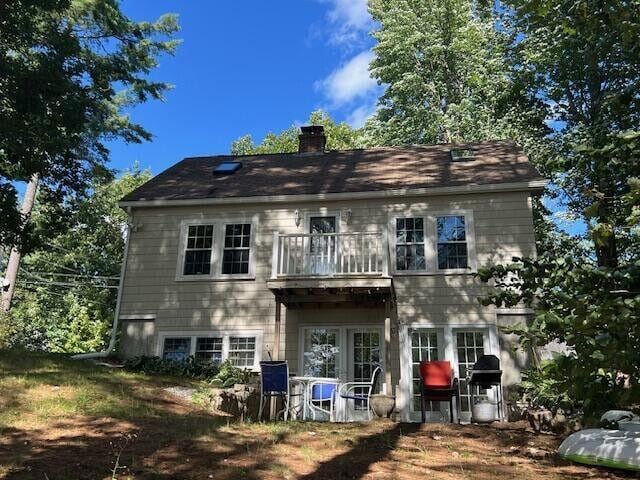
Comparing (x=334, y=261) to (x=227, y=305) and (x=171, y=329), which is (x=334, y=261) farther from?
(x=171, y=329)

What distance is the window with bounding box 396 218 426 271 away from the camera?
1228 cm

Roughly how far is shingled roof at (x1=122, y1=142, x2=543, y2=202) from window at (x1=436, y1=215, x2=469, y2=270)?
0.86 meters

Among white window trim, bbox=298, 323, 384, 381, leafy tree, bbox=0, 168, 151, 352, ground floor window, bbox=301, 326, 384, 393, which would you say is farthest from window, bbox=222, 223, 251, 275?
leafy tree, bbox=0, 168, 151, 352

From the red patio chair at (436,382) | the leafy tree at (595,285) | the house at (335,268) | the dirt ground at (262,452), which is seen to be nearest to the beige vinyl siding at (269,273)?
the house at (335,268)

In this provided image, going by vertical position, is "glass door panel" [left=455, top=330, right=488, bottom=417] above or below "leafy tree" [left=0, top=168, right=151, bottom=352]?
below

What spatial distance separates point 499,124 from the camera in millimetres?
20375

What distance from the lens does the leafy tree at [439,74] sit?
2156 cm

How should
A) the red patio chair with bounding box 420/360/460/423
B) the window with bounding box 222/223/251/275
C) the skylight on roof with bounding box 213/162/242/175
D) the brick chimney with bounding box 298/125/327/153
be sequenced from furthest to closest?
the brick chimney with bounding box 298/125/327/153 → the skylight on roof with bounding box 213/162/242/175 → the window with bounding box 222/223/251/275 → the red patio chair with bounding box 420/360/460/423

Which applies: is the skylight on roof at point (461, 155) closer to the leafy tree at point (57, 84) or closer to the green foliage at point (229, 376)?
the green foliage at point (229, 376)

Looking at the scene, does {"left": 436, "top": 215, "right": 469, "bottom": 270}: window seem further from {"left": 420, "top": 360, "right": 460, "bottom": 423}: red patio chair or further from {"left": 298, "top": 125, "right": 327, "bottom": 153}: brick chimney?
{"left": 298, "top": 125, "right": 327, "bottom": 153}: brick chimney

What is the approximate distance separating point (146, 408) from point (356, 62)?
27.6 metres

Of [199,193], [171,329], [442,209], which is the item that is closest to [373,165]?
[442,209]

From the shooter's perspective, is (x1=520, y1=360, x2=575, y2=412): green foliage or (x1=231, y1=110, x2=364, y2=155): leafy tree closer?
(x1=520, y1=360, x2=575, y2=412): green foliage

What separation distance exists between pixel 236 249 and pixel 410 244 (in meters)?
4.16
